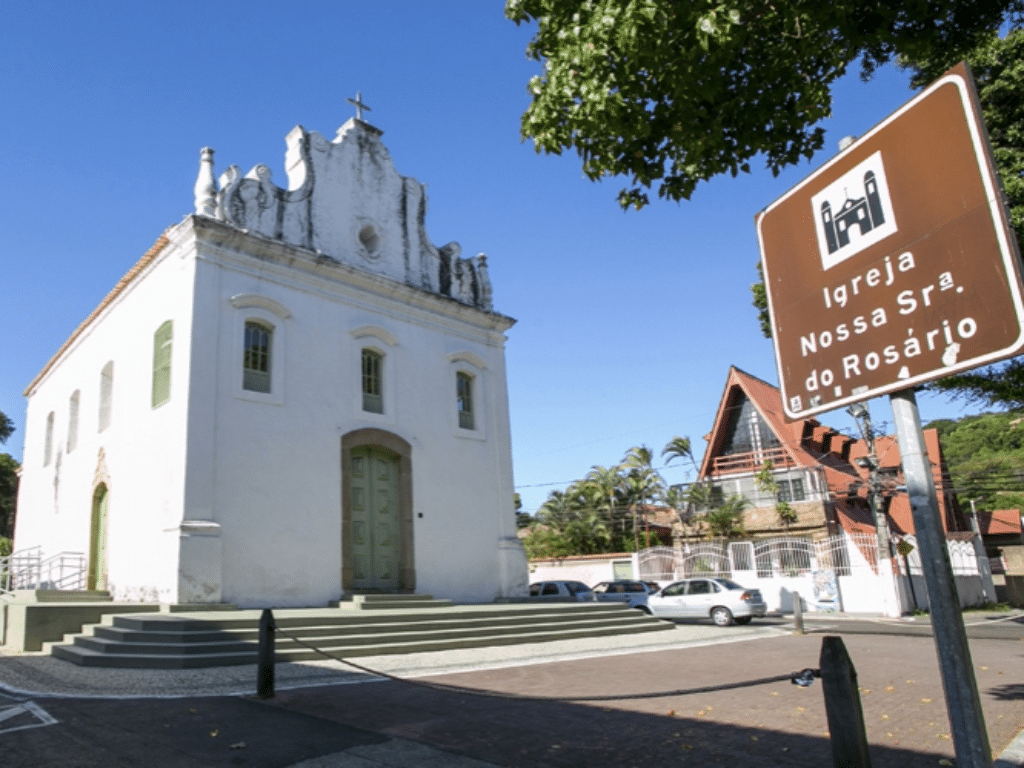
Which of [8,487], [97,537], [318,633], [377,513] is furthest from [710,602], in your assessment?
[8,487]

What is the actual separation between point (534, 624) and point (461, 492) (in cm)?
449

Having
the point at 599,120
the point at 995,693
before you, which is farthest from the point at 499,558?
the point at 599,120

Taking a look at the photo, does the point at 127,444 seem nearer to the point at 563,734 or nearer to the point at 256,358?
the point at 256,358

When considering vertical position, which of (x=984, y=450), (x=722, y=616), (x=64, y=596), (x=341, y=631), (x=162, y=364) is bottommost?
(x=722, y=616)

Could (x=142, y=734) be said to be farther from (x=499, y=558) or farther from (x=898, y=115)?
(x=499, y=558)

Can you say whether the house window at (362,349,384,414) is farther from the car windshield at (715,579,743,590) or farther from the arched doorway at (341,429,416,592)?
the car windshield at (715,579,743,590)

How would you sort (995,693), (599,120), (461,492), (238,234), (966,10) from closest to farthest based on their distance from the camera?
(599,120)
(966,10)
(995,693)
(238,234)
(461,492)

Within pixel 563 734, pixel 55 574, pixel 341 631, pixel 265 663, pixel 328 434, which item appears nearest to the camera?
pixel 563 734

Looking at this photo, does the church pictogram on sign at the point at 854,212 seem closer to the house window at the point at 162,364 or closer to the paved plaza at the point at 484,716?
the paved plaza at the point at 484,716

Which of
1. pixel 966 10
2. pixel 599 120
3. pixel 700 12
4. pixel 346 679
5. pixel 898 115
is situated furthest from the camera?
pixel 346 679

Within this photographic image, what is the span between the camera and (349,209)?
59.3 feet

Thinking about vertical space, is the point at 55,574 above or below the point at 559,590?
above

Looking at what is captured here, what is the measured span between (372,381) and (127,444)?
17.9 feet

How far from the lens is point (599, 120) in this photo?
5.58 m
